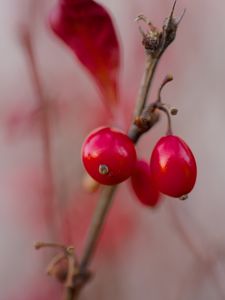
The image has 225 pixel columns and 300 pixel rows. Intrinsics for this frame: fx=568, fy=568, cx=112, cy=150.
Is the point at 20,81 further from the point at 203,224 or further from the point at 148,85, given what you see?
the point at 148,85

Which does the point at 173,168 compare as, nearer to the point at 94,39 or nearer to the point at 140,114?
the point at 140,114

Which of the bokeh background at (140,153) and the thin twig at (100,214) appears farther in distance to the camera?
the bokeh background at (140,153)

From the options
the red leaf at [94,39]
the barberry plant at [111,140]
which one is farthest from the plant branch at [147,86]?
the red leaf at [94,39]

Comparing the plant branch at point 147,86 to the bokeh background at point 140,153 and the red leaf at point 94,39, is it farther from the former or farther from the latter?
the bokeh background at point 140,153

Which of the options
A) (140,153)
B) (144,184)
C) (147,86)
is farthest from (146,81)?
(140,153)

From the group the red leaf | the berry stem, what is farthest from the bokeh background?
the berry stem

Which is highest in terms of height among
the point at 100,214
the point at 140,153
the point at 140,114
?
the point at 140,114
